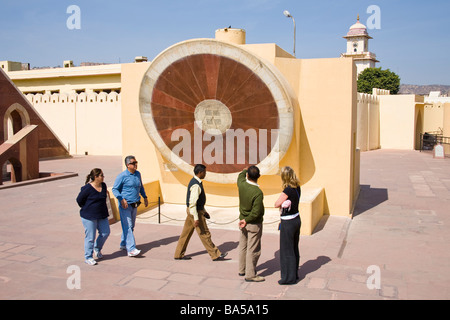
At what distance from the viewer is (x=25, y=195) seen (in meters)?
12.4

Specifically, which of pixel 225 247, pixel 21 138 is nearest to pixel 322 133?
pixel 225 247

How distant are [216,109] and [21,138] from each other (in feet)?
27.1

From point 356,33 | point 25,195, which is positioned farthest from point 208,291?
point 356,33

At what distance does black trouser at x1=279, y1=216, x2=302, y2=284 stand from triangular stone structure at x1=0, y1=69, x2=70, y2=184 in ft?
37.1

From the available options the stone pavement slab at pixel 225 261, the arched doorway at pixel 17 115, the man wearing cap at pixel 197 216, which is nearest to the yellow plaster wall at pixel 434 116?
the stone pavement slab at pixel 225 261

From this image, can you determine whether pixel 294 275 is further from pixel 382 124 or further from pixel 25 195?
pixel 382 124

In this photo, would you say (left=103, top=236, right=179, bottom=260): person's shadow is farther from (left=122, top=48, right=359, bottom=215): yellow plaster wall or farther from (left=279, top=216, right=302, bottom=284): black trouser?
(left=122, top=48, right=359, bottom=215): yellow plaster wall

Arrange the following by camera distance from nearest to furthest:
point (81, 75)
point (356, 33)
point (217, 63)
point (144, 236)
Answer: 1. point (144, 236)
2. point (217, 63)
3. point (81, 75)
4. point (356, 33)

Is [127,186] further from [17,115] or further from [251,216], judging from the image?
[17,115]

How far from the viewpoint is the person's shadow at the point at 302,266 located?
6.07m

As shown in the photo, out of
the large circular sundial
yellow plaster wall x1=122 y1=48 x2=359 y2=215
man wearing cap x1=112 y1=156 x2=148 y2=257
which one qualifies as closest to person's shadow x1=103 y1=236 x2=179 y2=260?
man wearing cap x1=112 y1=156 x2=148 y2=257

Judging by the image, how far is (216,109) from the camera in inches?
376

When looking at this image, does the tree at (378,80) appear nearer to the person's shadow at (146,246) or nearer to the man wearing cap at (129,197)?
the person's shadow at (146,246)
